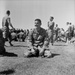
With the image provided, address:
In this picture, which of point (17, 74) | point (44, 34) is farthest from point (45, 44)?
point (17, 74)

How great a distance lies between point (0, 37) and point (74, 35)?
985 cm

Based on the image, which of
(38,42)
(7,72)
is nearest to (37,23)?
(38,42)

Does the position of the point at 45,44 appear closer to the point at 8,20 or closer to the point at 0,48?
the point at 0,48

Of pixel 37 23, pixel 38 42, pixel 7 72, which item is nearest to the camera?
pixel 7 72

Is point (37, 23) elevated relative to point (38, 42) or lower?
elevated

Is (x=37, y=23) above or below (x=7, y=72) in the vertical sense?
above

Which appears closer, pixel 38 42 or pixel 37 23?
pixel 37 23

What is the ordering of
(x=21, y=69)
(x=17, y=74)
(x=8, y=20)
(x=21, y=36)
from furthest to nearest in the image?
1. (x=21, y=36)
2. (x=8, y=20)
3. (x=21, y=69)
4. (x=17, y=74)

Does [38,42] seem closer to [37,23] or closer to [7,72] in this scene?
[37,23]

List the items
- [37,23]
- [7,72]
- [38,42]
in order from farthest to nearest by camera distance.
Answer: [38,42]
[37,23]
[7,72]

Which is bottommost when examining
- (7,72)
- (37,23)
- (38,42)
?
(7,72)

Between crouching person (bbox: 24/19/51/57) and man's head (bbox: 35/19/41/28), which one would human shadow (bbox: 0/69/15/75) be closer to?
crouching person (bbox: 24/19/51/57)

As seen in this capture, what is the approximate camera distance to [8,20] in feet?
31.7

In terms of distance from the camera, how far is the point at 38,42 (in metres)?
6.42
